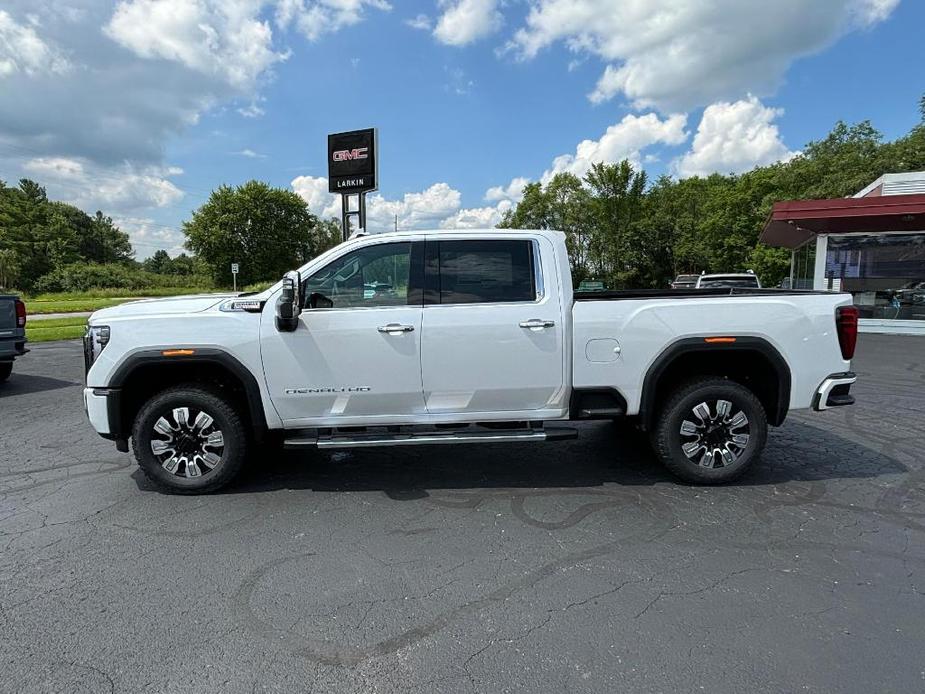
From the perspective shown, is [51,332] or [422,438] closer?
[422,438]

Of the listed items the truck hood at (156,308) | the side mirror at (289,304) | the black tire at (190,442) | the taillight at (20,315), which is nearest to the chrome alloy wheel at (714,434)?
the side mirror at (289,304)

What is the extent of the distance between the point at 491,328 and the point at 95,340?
2975mm

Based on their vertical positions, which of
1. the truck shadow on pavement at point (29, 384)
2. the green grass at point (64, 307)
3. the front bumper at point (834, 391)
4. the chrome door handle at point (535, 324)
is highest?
the chrome door handle at point (535, 324)

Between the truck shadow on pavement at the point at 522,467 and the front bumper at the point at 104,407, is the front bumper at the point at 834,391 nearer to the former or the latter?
the truck shadow on pavement at the point at 522,467

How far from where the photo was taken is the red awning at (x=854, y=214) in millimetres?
14531

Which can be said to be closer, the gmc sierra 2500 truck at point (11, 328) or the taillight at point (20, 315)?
the gmc sierra 2500 truck at point (11, 328)

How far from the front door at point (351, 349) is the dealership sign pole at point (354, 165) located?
13419 millimetres

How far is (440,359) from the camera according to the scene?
4.06 metres

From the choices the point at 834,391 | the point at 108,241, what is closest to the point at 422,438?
the point at 834,391

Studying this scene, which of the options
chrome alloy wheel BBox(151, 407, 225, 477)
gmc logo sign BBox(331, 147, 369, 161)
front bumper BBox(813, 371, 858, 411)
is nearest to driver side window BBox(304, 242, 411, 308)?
chrome alloy wheel BBox(151, 407, 225, 477)

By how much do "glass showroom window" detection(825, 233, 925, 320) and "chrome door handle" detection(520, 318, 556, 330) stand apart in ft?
56.5

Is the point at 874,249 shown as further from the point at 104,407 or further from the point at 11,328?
the point at 11,328

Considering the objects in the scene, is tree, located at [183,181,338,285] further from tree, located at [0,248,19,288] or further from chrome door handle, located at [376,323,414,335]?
chrome door handle, located at [376,323,414,335]

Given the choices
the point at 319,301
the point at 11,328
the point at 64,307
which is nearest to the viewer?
the point at 319,301
